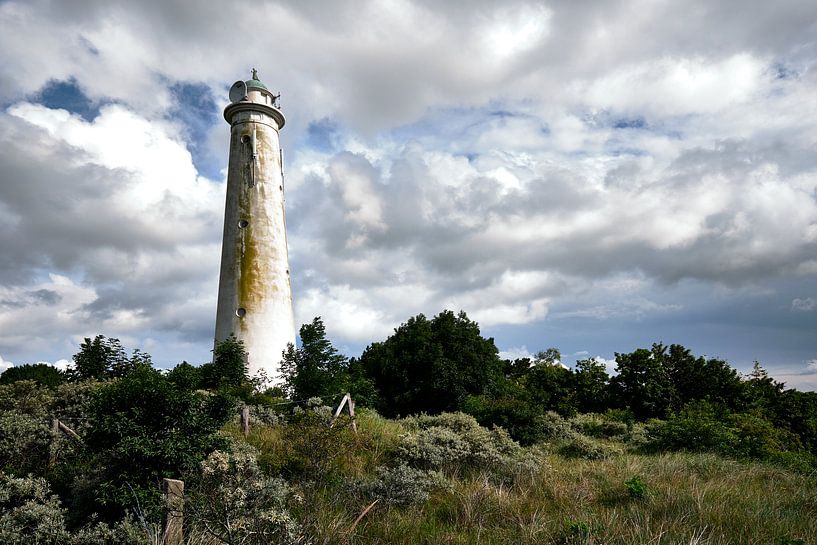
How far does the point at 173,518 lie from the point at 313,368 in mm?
11203

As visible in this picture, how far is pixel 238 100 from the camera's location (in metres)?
21.5

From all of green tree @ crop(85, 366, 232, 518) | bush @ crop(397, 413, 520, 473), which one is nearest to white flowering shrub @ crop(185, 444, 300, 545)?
green tree @ crop(85, 366, 232, 518)

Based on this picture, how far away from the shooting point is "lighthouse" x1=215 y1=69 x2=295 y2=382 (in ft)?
63.3

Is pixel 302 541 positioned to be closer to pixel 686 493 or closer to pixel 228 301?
pixel 686 493

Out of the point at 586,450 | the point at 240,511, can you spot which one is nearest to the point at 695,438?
the point at 586,450

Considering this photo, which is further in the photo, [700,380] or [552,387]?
[552,387]

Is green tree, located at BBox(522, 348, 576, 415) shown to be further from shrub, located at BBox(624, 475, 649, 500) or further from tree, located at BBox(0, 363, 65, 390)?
tree, located at BBox(0, 363, 65, 390)

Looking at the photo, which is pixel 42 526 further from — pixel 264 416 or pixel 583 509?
pixel 583 509

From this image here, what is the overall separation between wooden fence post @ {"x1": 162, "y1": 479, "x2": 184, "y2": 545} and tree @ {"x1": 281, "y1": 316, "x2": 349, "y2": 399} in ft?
32.6

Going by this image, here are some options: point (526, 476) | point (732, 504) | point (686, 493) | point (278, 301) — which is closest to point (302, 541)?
point (526, 476)

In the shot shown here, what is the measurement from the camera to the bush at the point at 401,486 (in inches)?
320

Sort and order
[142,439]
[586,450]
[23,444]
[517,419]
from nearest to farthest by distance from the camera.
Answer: [142,439] < [23,444] < [586,450] < [517,419]

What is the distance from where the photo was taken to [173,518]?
6105 millimetres

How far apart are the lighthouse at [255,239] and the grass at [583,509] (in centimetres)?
942
